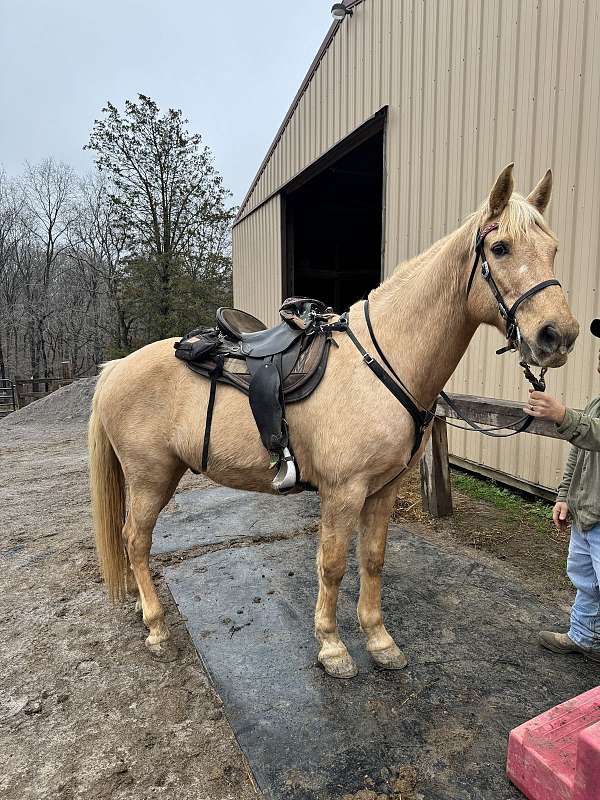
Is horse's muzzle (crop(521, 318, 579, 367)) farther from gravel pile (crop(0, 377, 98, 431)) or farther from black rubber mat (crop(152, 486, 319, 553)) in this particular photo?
gravel pile (crop(0, 377, 98, 431))

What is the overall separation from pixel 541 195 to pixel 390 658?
7.05 ft

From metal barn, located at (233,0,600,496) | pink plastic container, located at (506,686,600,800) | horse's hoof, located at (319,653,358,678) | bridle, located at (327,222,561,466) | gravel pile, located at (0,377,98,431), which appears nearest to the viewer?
pink plastic container, located at (506,686,600,800)

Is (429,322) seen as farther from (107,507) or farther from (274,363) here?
(107,507)

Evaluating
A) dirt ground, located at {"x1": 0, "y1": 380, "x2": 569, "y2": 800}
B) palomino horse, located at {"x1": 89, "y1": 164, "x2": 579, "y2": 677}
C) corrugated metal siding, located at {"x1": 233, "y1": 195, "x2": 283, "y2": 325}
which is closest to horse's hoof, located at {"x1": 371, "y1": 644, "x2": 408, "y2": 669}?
palomino horse, located at {"x1": 89, "y1": 164, "x2": 579, "y2": 677}

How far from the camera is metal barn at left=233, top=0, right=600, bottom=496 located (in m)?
3.65

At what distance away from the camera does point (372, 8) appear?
18.4 ft

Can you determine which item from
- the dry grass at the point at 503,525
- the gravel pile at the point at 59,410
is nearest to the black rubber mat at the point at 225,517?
the dry grass at the point at 503,525

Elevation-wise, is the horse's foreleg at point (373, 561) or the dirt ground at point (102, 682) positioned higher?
the horse's foreleg at point (373, 561)

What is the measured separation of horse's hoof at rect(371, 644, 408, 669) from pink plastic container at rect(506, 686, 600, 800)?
0.62 m

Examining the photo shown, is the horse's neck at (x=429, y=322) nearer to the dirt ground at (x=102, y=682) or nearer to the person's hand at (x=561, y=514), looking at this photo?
the person's hand at (x=561, y=514)

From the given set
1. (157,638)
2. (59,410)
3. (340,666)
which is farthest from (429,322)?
(59,410)

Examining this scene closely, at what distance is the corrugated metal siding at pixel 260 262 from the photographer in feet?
30.3

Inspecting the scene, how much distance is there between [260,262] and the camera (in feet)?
33.4

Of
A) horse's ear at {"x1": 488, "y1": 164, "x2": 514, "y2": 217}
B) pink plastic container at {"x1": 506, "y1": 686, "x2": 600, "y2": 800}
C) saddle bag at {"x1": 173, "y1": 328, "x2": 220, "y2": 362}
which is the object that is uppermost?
horse's ear at {"x1": 488, "y1": 164, "x2": 514, "y2": 217}
